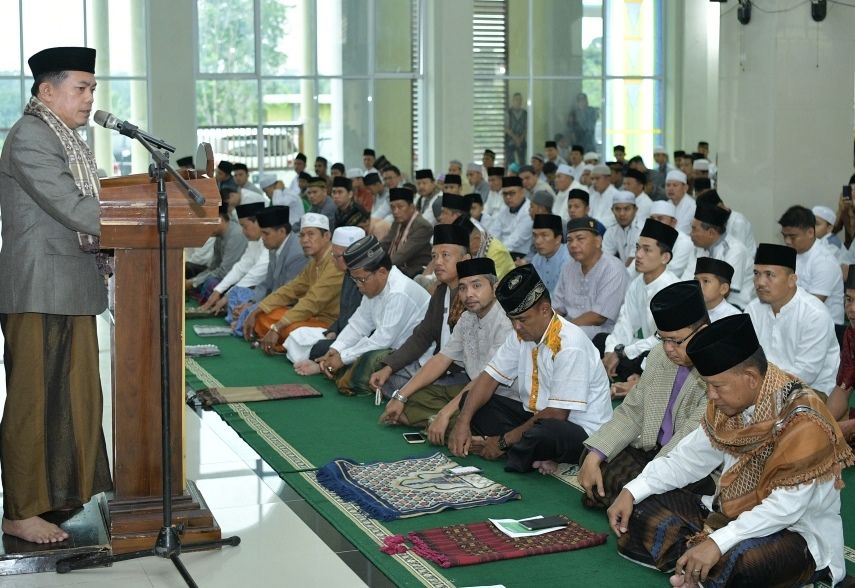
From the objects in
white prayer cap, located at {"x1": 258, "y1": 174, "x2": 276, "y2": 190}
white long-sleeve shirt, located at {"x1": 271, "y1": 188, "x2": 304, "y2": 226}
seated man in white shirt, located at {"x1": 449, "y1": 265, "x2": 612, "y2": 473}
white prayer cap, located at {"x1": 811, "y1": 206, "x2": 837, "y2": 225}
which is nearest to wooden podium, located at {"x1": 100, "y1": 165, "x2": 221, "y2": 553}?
seated man in white shirt, located at {"x1": 449, "y1": 265, "x2": 612, "y2": 473}

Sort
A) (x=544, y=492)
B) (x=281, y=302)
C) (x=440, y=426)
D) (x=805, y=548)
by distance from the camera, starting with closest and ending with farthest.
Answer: (x=805, y=548)
(x=544, y=492)
(x=440, y=426)
(x=281, y=302)

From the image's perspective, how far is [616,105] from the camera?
17000 millimetres

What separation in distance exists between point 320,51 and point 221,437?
11.4 metres

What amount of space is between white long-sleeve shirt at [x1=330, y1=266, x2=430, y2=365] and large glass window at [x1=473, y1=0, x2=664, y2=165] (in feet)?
33.1

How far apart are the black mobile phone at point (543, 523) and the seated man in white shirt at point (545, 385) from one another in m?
0.58

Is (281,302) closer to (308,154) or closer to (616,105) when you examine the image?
(308,154)

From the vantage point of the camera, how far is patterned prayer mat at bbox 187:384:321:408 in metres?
A: 5.87

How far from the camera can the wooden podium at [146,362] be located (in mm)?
3283

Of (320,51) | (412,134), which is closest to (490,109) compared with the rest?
(412,134)

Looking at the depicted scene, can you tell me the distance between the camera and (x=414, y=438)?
201 inches

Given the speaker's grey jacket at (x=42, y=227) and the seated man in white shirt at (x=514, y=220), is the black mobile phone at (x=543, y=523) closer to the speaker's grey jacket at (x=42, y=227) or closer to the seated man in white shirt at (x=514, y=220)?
the speaker's grey jacket at (x=42, y=227)

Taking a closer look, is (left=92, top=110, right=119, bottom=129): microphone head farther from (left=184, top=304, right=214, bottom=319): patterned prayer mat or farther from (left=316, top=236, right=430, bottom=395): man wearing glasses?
(left=184, top=304, right=214, bottom=319): patterned prayer mat

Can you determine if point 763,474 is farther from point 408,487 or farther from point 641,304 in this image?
point 641,304

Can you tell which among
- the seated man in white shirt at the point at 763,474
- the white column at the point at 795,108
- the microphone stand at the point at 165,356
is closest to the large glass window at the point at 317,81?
the white column at the point at 795,108
